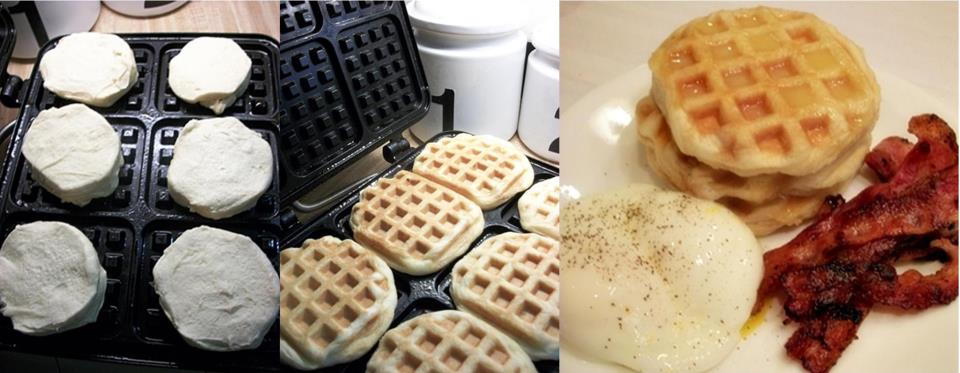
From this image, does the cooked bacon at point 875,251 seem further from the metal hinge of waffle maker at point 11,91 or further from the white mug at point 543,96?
the metal hinge of waffle maker at point 11,91

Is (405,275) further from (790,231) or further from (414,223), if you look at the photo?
(790,231)

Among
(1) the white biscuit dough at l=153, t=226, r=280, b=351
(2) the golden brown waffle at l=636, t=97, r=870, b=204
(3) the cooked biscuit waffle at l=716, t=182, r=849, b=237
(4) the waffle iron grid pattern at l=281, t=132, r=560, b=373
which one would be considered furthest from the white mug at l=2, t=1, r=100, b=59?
(3) the cooked biscuit waffle at l=716, t=182, r=849, b=237

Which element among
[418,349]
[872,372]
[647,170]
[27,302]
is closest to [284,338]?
[418,349]

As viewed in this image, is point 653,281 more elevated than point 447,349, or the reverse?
point 447,349

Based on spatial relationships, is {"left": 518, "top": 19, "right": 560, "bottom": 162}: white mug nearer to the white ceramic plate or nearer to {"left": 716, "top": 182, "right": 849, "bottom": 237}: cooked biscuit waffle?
the white ceramic plate

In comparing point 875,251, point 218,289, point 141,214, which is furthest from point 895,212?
point 141,214

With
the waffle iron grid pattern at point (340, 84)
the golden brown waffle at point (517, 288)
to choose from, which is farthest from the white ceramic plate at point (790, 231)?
the waffle iron grid pattern at point (340, 84)
